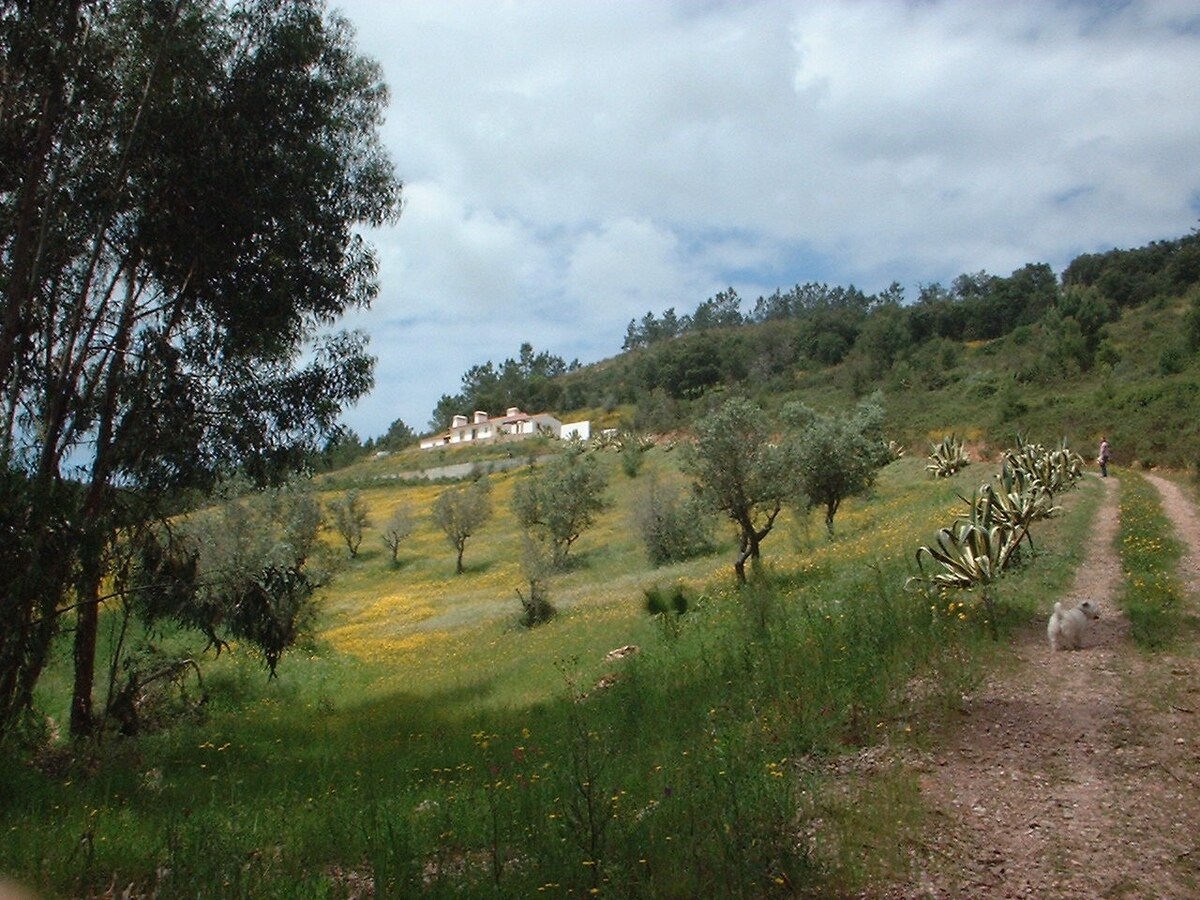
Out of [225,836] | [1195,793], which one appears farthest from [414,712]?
[1195,793]

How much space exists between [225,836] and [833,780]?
4.38 m

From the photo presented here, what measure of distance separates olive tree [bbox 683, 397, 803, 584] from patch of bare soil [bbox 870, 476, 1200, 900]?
1254 centimetres

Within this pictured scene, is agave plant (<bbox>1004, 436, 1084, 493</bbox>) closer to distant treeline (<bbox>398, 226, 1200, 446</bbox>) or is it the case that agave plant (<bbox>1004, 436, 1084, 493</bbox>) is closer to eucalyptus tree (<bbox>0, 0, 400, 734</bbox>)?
eucalyptus tree (<bbox>0, 0, 400, 734</bbox>)

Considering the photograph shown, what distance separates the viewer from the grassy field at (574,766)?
545 cm

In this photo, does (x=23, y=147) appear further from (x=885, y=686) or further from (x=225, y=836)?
(x=885, y=686)

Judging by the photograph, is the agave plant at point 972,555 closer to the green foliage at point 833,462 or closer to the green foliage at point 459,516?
the green foliage at point 833,462

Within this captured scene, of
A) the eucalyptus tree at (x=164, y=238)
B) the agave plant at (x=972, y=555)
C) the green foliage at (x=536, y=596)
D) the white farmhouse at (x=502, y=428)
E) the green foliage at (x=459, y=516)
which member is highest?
the white farmhouse at (x=502, y=428)

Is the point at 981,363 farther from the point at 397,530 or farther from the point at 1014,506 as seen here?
the point at 1014,506

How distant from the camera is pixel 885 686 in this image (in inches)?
333

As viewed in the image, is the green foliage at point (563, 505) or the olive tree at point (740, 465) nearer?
the olive tree at point (740, 465)

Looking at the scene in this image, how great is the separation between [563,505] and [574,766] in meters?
38.0

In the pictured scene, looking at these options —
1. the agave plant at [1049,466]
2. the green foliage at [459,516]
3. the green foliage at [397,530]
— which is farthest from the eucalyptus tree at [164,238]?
the green foliage at [397,530]

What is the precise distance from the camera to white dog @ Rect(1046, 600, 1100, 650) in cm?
903

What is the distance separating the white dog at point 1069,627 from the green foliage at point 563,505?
33.2m
